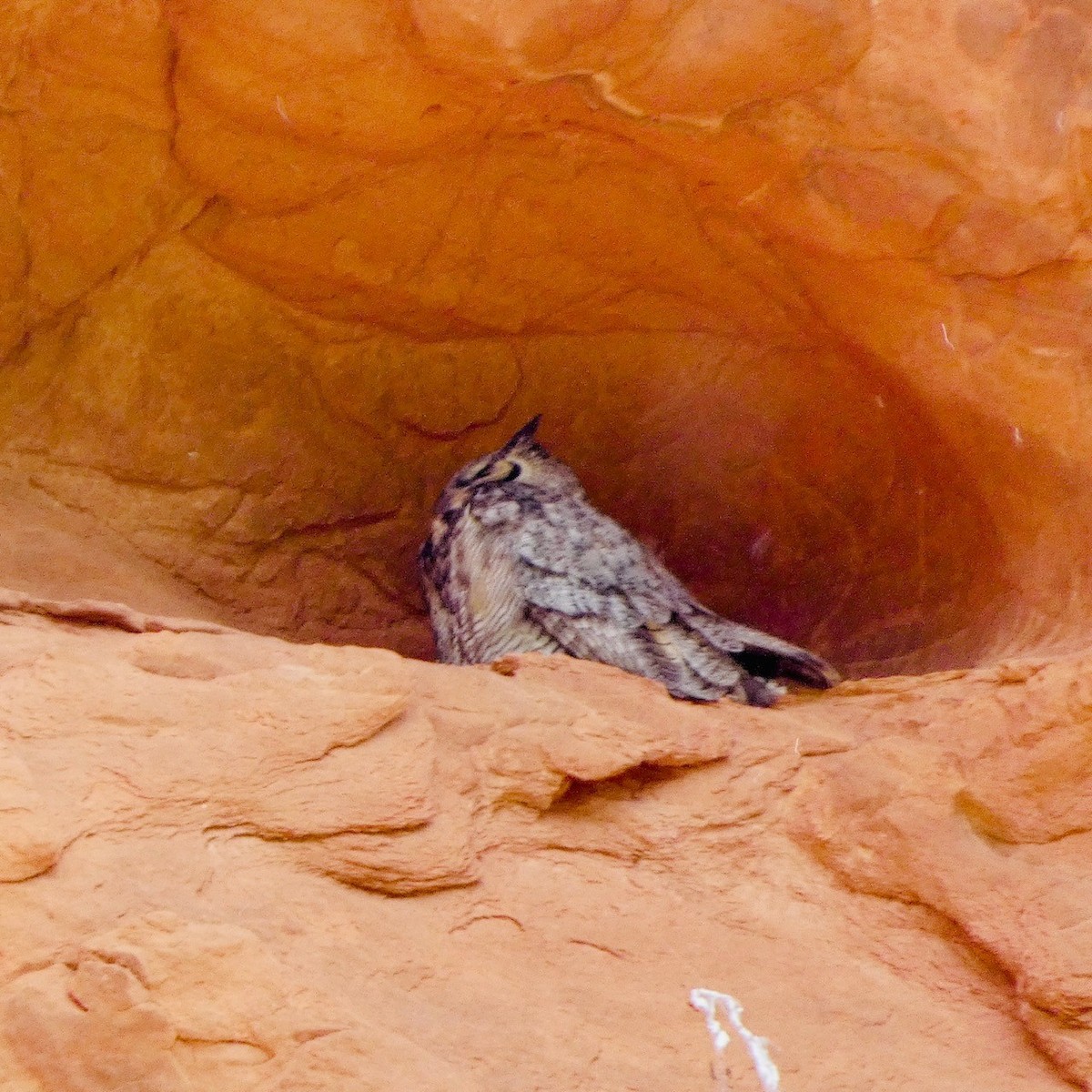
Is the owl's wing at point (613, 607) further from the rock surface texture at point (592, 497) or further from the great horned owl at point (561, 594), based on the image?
the rock surface texture at point (592, 497)

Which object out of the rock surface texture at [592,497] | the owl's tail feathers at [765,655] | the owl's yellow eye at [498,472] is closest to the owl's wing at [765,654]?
the owl's tail feathers at [765,655]

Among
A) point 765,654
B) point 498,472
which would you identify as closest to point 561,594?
point 765,654

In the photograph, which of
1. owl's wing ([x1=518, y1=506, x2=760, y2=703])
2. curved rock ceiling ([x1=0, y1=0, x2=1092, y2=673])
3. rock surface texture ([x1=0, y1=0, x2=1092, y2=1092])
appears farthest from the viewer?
owl's wing ([x1=518, y1=506, x2=760, y2=703])

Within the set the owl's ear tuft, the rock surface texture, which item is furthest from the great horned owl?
the rock surface texture

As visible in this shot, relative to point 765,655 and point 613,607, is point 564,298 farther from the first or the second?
point 765,655

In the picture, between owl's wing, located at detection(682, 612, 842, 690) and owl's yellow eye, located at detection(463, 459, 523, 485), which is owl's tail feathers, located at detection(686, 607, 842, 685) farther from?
owl's yellow eye, located at detection(463, 459, 523, 485)

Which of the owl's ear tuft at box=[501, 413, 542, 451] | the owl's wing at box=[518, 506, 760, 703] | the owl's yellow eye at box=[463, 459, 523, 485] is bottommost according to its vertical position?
the owl's wing at box=[518, 506, 760, 703]

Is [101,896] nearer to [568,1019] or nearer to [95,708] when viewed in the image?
[95,708]
